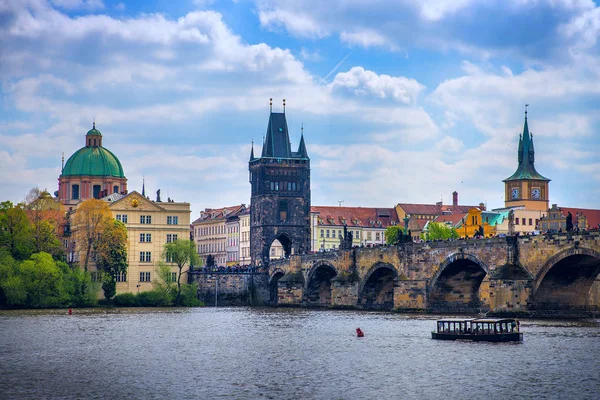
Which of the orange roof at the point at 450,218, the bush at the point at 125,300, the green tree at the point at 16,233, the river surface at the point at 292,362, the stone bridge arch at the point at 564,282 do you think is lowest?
the river surface at the point at 292,362

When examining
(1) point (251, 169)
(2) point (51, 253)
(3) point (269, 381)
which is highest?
(1) point (251, 169)

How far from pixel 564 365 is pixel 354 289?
59422 millimetres

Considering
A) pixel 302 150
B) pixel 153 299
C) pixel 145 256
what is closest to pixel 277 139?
pixel 302 150

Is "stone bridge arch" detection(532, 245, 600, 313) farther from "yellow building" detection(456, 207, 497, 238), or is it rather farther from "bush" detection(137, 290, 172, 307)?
"yellow building" detection(456, 207, 497, 238)

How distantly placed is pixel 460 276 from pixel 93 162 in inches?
3314

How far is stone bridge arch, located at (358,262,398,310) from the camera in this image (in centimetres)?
10853

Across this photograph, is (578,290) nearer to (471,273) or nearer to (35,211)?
(471,273)

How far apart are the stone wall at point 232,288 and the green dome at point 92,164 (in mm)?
35948

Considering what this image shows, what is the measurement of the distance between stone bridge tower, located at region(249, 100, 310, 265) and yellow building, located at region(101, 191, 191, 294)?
26.2 meters

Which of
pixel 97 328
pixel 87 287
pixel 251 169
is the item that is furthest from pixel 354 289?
pixel 251 169

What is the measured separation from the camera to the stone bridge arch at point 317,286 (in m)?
126

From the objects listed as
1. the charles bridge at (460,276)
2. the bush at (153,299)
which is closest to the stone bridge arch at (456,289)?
the charles bridge at (460,276)

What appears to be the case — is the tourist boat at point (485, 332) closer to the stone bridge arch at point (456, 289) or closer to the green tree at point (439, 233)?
the stone bridge arch at point (456, 289)

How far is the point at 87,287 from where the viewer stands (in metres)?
116
